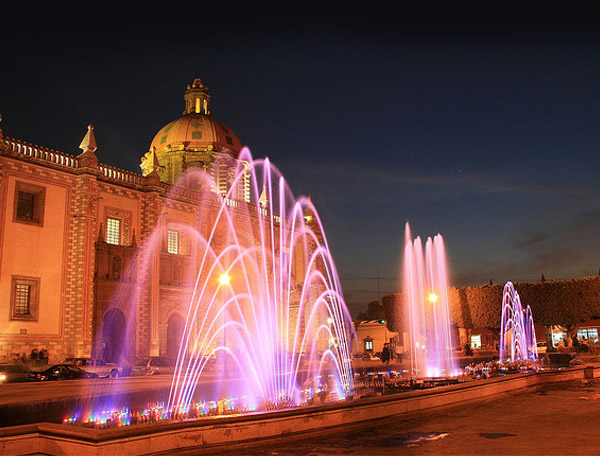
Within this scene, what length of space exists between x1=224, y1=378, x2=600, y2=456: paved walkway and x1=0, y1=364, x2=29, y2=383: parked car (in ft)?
68.2

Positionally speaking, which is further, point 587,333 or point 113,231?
point 587,333

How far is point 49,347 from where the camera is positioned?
29.9 metres

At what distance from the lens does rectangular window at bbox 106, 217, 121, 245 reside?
3494 cm

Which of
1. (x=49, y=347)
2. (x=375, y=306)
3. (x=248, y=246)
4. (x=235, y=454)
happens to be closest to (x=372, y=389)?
(x=235, y=454)

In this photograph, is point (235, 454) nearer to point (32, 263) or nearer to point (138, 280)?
point (32, 263)

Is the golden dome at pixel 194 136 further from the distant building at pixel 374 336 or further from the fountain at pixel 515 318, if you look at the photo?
the fountain at pixel 515 318

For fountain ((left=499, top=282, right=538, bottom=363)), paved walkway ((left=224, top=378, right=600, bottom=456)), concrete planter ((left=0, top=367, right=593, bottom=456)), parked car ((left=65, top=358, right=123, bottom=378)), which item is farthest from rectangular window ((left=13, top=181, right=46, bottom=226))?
fountain ((left=499, top=282, right=538, bottom=363))

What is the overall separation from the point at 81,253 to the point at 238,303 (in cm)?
1763

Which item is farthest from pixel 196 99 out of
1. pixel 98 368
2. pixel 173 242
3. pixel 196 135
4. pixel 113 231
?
pixel 98 368

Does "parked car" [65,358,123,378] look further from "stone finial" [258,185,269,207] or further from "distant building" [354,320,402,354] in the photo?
"distant building" [354,320,402,354]

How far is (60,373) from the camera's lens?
84.5ft

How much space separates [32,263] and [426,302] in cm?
2643

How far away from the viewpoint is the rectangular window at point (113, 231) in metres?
34.9

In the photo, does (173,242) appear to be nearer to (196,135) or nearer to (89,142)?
(89,142)
